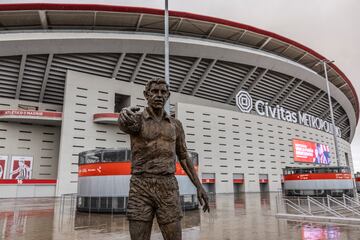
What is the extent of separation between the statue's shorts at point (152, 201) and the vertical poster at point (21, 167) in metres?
34.5

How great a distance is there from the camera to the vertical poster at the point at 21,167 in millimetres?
31922

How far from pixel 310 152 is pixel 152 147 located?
174 feet

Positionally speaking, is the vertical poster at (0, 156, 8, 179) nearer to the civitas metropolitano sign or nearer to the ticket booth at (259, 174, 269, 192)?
the civitas metropolitano sign

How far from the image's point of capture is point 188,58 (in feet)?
120

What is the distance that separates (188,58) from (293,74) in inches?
716

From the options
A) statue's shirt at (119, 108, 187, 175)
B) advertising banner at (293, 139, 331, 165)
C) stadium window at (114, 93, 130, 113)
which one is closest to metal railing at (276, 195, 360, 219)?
Answer: statue's shirt at (119, 108, 187, 175)

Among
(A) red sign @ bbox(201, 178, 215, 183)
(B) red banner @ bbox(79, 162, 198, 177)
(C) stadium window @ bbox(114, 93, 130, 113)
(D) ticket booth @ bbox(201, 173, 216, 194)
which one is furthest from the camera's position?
(D) ticket booth @ bbox(201, 173, 216, 194)

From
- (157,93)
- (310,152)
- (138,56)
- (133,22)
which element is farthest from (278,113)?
(157,93)

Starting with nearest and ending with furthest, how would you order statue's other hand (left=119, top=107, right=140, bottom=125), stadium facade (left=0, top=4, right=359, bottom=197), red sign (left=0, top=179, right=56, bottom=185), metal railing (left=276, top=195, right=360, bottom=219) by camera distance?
statue's other hand (left=119, top=107, right=140, bottom=125) → metal railing (left=276, top=195, right=360, bottom=219) → red sign (left=0, top=179, right=56, bottom=185) → stadium facade (left=0, top=4, right=359, bottom=197)

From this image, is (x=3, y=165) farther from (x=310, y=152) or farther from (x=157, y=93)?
(x=310, y=152)

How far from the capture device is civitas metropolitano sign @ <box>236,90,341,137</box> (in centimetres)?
4184

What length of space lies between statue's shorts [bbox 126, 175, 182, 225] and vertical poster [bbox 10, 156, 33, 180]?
34.5 m

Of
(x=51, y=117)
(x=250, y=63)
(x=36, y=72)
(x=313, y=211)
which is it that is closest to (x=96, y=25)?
(x=36, y=72)

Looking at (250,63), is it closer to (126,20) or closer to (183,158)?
(126,20)
